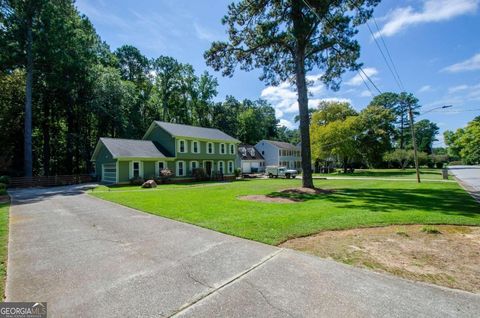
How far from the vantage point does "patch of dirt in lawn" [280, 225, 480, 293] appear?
3.99 metres

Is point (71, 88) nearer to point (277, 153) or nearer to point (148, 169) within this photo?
point (148, 169)

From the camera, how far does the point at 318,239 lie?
5824mm

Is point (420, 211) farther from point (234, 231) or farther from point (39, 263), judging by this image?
point (39, 263)

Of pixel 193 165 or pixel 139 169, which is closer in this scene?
pixel 139 169

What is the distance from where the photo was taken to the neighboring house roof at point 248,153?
43406 mm

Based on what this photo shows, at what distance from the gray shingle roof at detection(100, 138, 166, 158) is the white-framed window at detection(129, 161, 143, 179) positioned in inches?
32.5

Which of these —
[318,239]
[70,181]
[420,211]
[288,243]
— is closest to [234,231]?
[288,243]

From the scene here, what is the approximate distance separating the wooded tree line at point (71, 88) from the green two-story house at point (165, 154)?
7.37 m

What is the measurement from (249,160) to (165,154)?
19562 millimetres

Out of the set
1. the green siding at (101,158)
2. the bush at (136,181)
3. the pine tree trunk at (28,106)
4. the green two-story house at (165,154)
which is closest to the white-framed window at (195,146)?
the green two-story house at (165,154)

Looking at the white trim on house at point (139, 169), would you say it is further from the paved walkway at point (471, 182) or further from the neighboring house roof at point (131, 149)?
the paved walkway at point (471, 182)

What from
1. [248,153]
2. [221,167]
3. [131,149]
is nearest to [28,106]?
[131,149]

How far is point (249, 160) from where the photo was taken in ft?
144

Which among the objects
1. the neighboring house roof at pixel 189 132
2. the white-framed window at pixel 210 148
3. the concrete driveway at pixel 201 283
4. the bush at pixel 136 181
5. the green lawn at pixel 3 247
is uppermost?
the neighboring house roof at pixel 189 132
